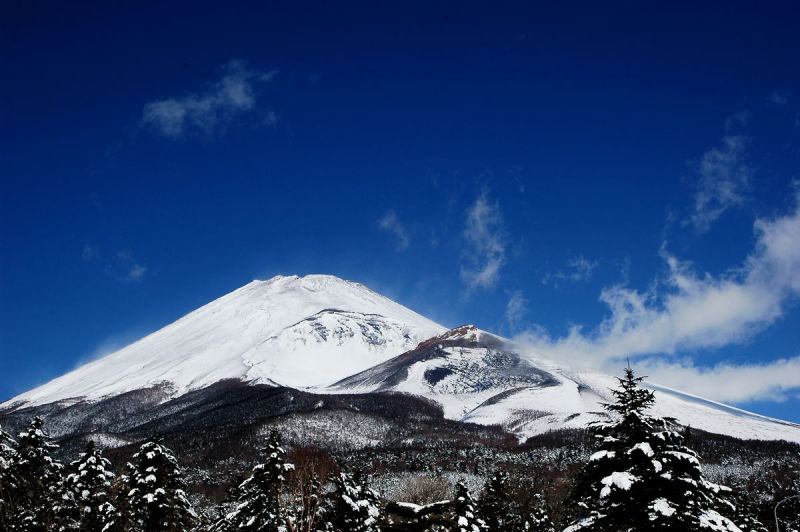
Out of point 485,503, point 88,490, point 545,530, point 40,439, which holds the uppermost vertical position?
point 40,439

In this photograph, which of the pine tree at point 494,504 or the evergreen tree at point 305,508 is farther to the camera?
the pine tree at point 494,504

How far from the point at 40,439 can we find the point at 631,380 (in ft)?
103

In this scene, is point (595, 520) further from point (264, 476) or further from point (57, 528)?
point (57, 528)

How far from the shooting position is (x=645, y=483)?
50.9 feet

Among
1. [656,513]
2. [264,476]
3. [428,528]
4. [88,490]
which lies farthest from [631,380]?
[88,490]

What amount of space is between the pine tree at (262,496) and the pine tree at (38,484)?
26.3 ft

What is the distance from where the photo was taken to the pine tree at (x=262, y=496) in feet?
97.2

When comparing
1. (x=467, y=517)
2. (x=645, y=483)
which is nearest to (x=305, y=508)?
(x=645, y=483)

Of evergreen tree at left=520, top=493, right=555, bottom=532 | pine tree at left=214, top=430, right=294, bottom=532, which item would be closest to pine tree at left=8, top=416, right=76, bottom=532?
pine tree at left=214, top=430, right=294, bottom=532

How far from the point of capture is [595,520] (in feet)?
52.0

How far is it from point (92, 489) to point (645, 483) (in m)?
31.4

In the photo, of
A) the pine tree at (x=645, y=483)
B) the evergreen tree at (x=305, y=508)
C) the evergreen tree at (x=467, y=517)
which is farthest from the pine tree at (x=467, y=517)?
the pine tree at (x=645, y=483)

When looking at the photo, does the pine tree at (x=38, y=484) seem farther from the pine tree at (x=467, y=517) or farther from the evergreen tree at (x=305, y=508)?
the pine tree at (x=467, y=517)

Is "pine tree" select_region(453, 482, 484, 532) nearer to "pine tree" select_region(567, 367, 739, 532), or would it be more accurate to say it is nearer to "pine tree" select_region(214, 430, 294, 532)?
"pine tree" select_region(214, 430, 294, 532)
